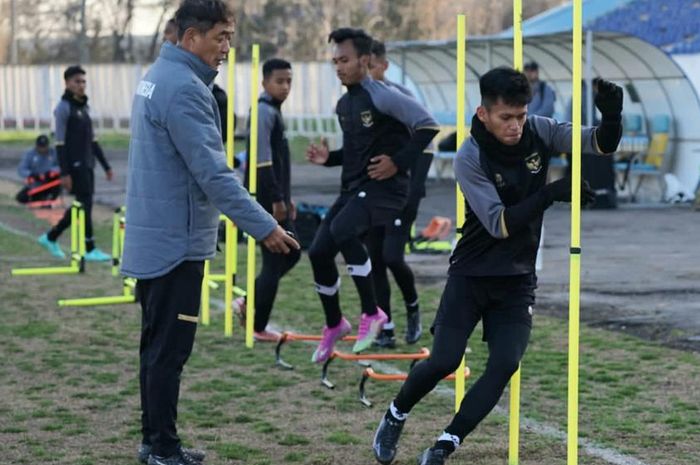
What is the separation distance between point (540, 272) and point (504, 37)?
11.3m

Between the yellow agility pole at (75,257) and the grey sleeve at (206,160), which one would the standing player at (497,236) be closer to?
the grey sleeve at (206,160)

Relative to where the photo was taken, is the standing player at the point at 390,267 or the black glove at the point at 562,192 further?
the standing player at the point at 390,267

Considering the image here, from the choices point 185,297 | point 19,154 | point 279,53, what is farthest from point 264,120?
point 279,53

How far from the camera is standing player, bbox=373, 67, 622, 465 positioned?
6430mm

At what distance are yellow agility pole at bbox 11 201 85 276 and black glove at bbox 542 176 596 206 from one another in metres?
10.1

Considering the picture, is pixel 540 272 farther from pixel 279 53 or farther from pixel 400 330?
pixel 279 53

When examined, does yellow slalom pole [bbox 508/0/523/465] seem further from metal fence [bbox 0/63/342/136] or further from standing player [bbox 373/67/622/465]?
metal fence [bbox 0/63/342/136]

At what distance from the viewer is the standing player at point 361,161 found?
9781 mm

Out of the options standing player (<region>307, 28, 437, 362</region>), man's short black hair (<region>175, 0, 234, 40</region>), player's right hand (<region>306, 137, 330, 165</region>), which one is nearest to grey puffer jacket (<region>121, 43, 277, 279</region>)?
man's short black hair (<region>175, 0, 234, 40</region>)

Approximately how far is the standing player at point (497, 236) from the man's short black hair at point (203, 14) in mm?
1284

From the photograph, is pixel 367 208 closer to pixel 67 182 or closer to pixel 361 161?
pixel 361 161

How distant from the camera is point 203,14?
267 inches

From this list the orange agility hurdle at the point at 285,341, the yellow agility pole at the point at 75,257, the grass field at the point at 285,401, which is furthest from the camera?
the yellow agility pole at the point at 75,257

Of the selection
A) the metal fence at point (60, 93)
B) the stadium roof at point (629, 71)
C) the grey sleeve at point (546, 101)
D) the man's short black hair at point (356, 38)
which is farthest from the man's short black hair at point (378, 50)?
the metal fence at point (60, 93)
